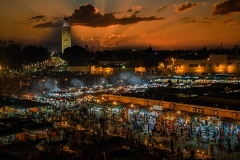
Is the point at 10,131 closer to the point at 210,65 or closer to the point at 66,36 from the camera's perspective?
the point at 210,65

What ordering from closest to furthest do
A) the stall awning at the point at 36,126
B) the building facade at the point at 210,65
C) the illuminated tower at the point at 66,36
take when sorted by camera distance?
the stall awning at the point at 36,126 → the building facade at the point at 210,65 → the illuminated tower at the point at 66,36

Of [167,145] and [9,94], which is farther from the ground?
[9,94]

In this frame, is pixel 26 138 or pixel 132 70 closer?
pixel 26 138

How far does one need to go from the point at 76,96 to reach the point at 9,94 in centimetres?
778

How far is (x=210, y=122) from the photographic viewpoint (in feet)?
58.5

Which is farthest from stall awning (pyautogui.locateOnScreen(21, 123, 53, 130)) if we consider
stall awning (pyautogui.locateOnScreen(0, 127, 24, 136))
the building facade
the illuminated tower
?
the illuminated tower

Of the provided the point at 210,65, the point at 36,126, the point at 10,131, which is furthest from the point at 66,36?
the point at 10,131

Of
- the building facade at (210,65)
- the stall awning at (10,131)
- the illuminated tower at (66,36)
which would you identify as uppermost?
the illuminated tower at (66,36)

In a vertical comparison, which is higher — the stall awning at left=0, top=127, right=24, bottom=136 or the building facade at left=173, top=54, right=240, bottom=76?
the building facade at left=173, top=54, right=240, bottom=76

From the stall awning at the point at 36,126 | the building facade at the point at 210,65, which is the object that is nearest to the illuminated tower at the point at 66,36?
the building facade at the point at 210,65

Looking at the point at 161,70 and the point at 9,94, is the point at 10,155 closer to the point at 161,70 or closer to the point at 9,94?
the point at 9,94

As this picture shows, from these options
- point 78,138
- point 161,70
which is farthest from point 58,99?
point 161,70

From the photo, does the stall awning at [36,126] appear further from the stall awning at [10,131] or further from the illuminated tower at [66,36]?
the illuminated tower at [66,36]

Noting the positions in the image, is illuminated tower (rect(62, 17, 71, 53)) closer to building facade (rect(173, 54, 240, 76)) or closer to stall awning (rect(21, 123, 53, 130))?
building facade (rect(173, 54, 240, 76))
